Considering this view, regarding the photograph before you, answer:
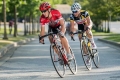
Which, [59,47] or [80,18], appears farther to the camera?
[80,18]

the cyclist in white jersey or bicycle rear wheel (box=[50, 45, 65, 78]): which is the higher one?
the cyclist in white jersey

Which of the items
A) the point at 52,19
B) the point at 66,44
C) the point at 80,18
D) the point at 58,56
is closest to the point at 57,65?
the point at 58,56

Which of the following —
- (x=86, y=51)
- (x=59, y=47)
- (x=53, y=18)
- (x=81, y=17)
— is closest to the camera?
(x=53, y=18)

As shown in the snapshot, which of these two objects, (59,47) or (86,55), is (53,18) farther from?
(86,55)

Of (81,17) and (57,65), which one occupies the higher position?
(81,17)

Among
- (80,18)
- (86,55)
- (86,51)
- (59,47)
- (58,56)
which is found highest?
(80,18)

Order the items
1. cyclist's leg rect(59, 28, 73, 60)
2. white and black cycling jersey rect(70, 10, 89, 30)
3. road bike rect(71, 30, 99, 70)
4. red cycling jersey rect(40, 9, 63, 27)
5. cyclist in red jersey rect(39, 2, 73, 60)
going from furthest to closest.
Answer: road bike rect(71, 30, 99, 70) < white and black cycling jersey rect(70, 10, 89, 30) < cyclist's leg rect(59, 28, 73, 60) < red cycling jersey rect(40, 9, 63, 27) < cyclist in red jersey rect(39, 2, 73, 60)

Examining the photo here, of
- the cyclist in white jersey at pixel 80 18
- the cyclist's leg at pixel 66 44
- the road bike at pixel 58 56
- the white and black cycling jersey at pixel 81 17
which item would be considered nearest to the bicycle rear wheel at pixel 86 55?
the cyclist in white jersey at pixel 80 18

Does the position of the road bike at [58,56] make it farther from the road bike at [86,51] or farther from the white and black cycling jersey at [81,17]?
the road bike at [86,51]

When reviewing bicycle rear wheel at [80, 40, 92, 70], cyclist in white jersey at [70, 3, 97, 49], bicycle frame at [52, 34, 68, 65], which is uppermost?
cyclist in white jersey at [70, 3, 97, 49]

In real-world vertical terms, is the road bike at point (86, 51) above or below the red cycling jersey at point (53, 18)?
below

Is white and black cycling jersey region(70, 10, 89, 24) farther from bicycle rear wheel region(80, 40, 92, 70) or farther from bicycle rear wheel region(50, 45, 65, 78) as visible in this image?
bicycle rear wheel region(50, 45, 65, 78)

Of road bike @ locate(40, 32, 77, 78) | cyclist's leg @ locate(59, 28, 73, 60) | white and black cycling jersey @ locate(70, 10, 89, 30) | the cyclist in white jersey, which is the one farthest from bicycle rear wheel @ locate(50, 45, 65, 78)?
white and black cycling jersey @ locate(70, 10, 89, 30)

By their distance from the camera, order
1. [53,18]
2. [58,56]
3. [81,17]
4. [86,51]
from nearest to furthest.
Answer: [53,18] < [58,56] < [81,17] < [86,51]
